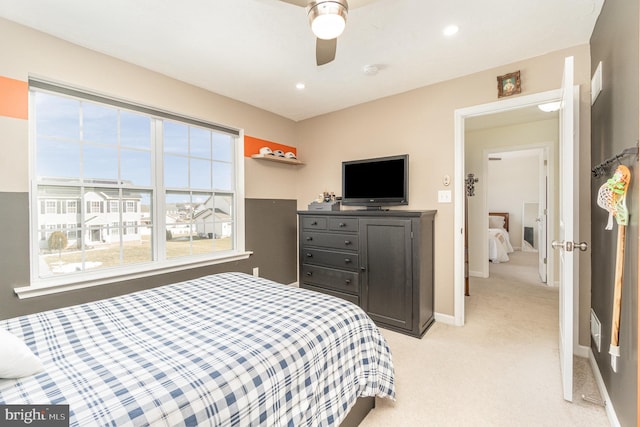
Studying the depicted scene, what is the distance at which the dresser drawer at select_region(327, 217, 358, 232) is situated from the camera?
2844 millimetres

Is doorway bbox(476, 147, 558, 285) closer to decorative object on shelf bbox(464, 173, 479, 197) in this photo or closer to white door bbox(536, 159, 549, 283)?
white door bbox(536, 159, 549, 283)

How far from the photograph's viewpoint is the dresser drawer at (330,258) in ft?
9.39

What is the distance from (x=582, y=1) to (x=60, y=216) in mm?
3953

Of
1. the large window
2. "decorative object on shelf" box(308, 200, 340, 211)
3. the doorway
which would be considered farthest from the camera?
the doorway

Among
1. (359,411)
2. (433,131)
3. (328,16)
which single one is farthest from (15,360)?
(433,131)

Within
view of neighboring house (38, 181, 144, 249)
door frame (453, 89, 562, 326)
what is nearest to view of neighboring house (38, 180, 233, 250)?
view of neighboring house (38, 181, 144, 249)

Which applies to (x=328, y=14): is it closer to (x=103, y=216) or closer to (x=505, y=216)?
(x=103, y=216)

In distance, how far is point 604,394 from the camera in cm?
165

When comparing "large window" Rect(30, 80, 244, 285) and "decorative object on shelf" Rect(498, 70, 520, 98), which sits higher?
"decorative object on shelf" Rect(498, 70, 520, 98)

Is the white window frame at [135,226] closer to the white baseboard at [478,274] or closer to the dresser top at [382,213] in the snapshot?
the dresser top at [382,213]

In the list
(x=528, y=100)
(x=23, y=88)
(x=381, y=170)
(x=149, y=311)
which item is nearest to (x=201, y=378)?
(x=149, y=311)

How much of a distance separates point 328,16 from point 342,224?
1.98m

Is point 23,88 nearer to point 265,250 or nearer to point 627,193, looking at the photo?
point 265,250

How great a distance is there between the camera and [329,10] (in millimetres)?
1233
